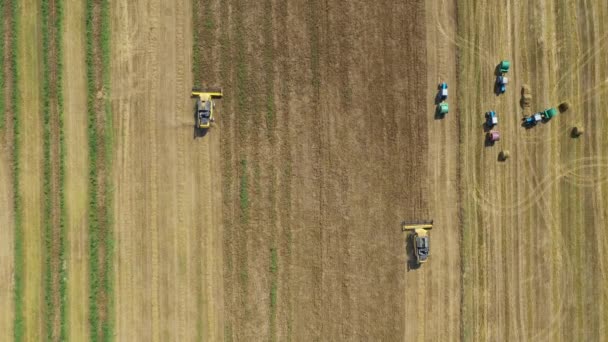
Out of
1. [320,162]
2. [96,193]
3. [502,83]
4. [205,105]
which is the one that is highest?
[502,83]

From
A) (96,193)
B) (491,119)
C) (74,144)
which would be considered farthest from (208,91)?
(491,119)

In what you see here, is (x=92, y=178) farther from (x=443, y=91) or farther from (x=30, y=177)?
(x=443, y=91)

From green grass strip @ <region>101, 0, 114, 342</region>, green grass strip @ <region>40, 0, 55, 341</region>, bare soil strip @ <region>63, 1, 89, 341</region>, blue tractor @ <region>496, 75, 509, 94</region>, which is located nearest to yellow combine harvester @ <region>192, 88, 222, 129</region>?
green grass strip @ <region>101, 0, 114, 342</region>

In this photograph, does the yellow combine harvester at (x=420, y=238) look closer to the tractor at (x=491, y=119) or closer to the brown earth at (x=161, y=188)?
the tractor at (x=491, y=119)

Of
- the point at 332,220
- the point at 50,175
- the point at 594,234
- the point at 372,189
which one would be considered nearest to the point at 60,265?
the point at 50,175

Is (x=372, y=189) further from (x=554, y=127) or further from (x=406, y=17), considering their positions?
(x=554, y=127)

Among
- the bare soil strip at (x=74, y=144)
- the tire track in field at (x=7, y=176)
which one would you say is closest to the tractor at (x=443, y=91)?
the bare soil strip at (x=74, y=144)

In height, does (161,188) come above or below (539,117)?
below
